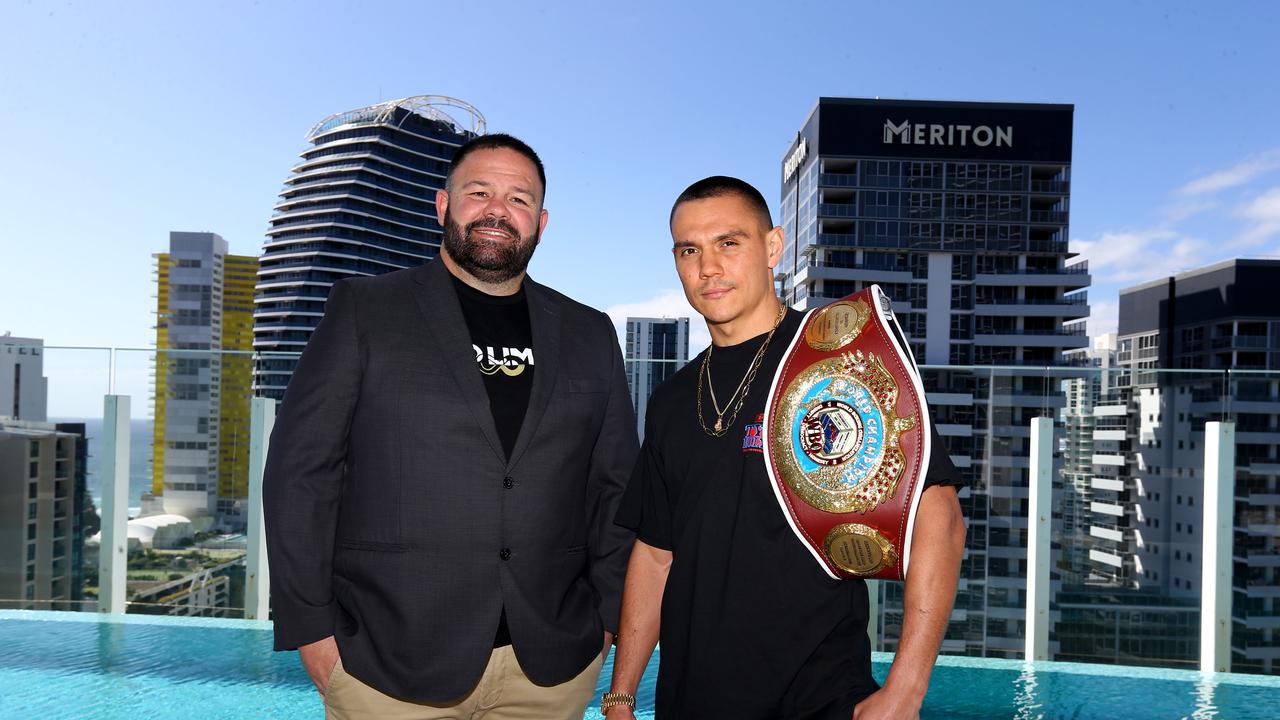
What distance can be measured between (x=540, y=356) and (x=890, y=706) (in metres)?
0.84

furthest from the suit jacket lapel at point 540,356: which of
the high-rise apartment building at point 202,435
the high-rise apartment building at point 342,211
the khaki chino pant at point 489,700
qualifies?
the high-rise apartment building at point 342,211

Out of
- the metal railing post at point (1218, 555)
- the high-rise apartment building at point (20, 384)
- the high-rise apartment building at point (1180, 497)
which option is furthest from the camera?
the high-rise apartment building at point (20, 384)

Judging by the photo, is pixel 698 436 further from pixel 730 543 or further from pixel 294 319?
pixel 294 319

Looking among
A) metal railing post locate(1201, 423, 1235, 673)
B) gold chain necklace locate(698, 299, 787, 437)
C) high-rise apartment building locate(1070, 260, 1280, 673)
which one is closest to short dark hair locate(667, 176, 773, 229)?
gold chain necklace locate(698, 299, 787, 437)

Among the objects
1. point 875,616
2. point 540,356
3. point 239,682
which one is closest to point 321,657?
point 540,356

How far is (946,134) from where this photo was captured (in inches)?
2749

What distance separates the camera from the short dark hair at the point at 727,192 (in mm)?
1412

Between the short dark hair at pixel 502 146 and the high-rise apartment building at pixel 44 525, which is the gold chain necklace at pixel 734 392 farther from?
the high-rise apartment building at pixel 44 525

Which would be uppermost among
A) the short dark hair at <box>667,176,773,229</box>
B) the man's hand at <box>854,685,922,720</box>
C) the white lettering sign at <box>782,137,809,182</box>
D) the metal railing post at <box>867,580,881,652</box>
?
the white lettering sign at <box>782,137,809,182</box>

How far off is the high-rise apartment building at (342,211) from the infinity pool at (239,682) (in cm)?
7905

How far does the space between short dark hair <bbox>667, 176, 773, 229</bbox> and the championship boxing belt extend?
0.22 meters

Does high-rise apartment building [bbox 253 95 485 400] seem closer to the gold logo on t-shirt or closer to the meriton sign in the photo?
the meriton sign

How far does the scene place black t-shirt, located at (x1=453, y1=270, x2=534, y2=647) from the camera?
1.60 m

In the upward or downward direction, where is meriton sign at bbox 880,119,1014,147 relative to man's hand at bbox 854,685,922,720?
upward
